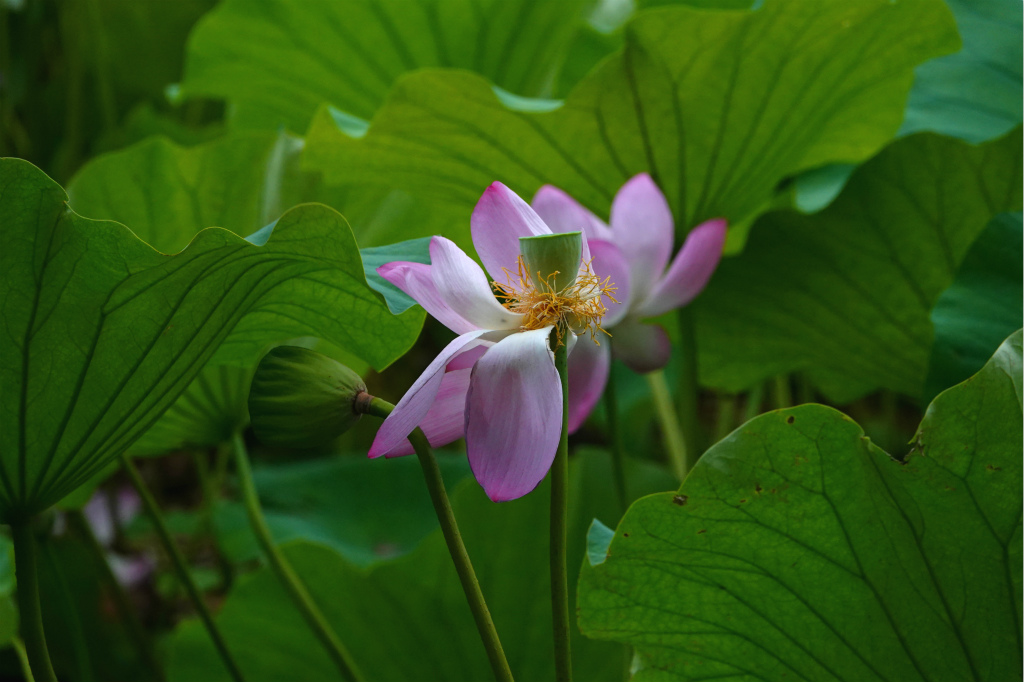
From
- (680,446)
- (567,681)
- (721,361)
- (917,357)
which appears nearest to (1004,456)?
(567,681)

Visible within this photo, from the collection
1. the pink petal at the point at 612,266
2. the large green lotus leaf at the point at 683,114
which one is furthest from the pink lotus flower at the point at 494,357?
the large green lotus leaf at the point at 683,114

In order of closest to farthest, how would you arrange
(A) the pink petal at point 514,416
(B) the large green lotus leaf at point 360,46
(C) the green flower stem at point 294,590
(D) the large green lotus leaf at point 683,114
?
(A) the pink petal at point 514,416
(C) the green flower stem at point 294,590
(D) the large green lotus leaf at point 683,114
(B) the large green lotus leaf at point 360,46

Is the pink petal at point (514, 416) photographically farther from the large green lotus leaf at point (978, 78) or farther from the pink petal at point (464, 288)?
the large green lotus leaf at point (978, 78)

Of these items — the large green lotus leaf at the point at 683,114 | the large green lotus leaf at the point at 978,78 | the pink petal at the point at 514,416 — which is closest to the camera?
the pink petal at the point at 514,416

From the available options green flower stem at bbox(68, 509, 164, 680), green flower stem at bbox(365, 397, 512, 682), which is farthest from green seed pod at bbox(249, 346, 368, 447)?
green flower stem at bbox(68, 509, 164, 680)

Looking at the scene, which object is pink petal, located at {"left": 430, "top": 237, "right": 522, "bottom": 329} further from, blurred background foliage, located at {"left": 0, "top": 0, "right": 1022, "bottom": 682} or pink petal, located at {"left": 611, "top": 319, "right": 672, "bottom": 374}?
pink petal, located at {"left": 611, "top": 319, "right": 672, "bottom": 374}

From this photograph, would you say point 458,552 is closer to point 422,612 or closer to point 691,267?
point 691,267
